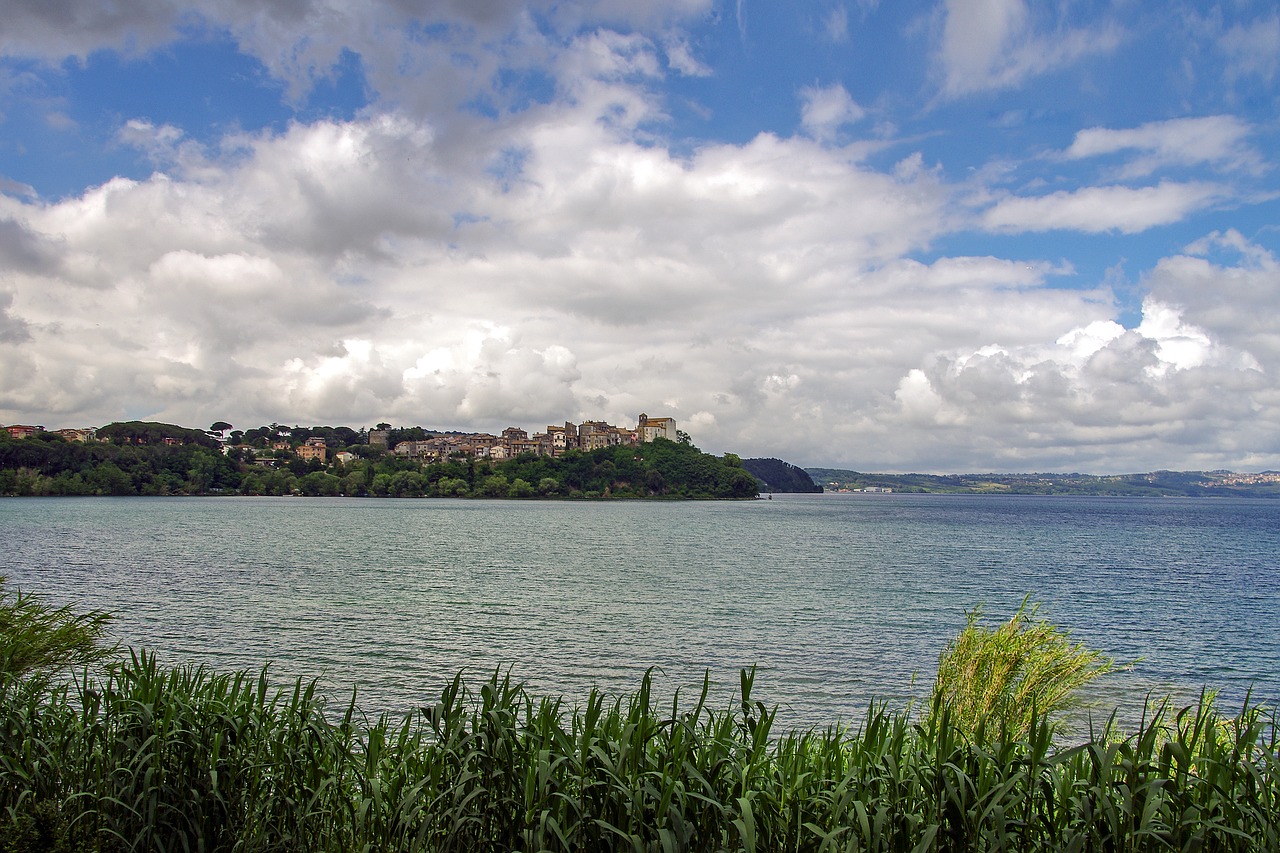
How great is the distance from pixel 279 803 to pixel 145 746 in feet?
3.69

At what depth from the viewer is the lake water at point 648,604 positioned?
24.7 m

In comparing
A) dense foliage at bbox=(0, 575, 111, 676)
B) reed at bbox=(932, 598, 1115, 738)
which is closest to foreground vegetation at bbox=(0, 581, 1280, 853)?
dense foliage at bbox=(0, 575, 111, 676)

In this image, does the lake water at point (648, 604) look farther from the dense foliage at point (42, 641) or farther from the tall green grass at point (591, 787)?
the tall green grass at point (591, 787)

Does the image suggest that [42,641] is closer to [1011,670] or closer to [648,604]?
[1011,670]

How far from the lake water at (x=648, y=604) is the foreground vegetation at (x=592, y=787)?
14358mm

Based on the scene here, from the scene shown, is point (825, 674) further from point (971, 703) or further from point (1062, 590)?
point (1062, 590)

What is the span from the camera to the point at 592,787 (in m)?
5.92

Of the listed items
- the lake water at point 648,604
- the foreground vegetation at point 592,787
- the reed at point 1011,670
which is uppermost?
the foreground vegetation at point 592,787

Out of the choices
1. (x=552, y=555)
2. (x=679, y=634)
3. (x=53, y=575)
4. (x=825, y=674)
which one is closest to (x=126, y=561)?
(x=53, y=575)

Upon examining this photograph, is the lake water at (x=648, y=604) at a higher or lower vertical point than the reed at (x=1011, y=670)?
lower

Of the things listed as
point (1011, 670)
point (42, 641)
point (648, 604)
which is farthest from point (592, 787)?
point (648, 604)

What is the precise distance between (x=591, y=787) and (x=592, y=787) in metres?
0.03

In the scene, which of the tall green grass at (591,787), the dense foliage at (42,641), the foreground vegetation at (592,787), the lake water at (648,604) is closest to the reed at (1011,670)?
the lake water at (648,604)

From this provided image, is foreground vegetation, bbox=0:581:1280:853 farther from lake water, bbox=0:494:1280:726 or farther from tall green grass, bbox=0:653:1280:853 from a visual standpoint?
lake water, bbox=0:494:1280:726
